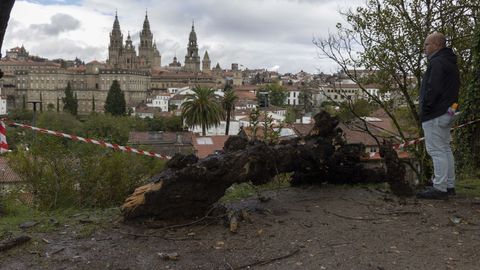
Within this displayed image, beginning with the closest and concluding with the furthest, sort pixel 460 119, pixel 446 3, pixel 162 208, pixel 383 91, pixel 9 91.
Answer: pixel 162 208 < pixel 460 119 < pixel 446 3 < pixel 383 91 < pixel 9 91

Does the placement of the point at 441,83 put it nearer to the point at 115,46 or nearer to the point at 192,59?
the point at 115,46

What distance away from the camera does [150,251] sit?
3713 mm

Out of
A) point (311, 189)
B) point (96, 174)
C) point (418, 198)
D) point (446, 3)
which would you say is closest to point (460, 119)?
point (418, 198)

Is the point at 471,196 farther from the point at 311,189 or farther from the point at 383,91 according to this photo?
the point at 383,91

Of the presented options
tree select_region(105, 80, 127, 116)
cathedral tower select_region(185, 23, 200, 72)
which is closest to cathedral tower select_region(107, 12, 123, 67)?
cathedral tower select_region(185, 23, 200, 72)

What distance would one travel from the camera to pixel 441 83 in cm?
482

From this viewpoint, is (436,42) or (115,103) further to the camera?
(115,103)

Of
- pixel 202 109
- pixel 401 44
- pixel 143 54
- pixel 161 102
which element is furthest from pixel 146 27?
pixel 401 44

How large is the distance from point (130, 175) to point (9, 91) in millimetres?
138034

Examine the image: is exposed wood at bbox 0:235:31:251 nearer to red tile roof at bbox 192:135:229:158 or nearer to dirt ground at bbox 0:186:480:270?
dirt ground at bbox 0:186:480:270

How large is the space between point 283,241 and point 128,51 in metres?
141

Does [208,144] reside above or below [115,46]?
below

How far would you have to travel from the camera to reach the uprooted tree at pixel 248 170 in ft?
13.9

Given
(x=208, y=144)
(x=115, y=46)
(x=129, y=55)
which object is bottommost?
(x=208, y=144)
